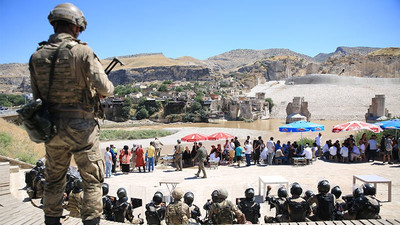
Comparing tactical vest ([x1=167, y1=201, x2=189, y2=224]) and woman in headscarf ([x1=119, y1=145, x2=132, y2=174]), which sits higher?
tactical vest ([x1=167, y1=201, x2=189, y2=224])

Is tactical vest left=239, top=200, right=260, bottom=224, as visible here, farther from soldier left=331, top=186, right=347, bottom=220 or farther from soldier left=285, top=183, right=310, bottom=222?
soldier left=331, top=186, right=347, bottom=220

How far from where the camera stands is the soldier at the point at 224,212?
4465 millimetres

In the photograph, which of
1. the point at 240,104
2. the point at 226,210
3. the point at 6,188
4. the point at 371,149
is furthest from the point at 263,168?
the point at 240,104

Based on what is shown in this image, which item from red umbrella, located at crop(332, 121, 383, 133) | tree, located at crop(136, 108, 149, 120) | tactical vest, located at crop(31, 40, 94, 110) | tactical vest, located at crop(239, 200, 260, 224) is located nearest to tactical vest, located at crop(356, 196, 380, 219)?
Answer: tactical vest, located at crop(239, 200, 260, 224)

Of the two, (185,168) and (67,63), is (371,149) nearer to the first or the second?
(185,168)

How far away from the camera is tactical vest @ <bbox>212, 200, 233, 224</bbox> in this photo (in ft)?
14.6

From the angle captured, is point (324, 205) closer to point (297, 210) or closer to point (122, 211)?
point (297, 210)

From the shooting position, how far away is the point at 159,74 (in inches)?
7195

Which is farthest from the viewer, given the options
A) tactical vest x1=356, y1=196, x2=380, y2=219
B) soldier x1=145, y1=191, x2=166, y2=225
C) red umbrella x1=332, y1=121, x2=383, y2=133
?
red umbrella x1=332, y1=121, x2=383, y2=133

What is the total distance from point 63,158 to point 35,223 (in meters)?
1.24

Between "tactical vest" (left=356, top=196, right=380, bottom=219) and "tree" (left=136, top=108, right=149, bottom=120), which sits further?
"tree" (left=136, top=108, right=149, bottom=120)

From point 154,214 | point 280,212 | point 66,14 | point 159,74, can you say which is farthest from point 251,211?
point 159,74

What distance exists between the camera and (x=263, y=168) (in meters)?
13.0

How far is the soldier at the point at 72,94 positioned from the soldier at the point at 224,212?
76.0 inches
